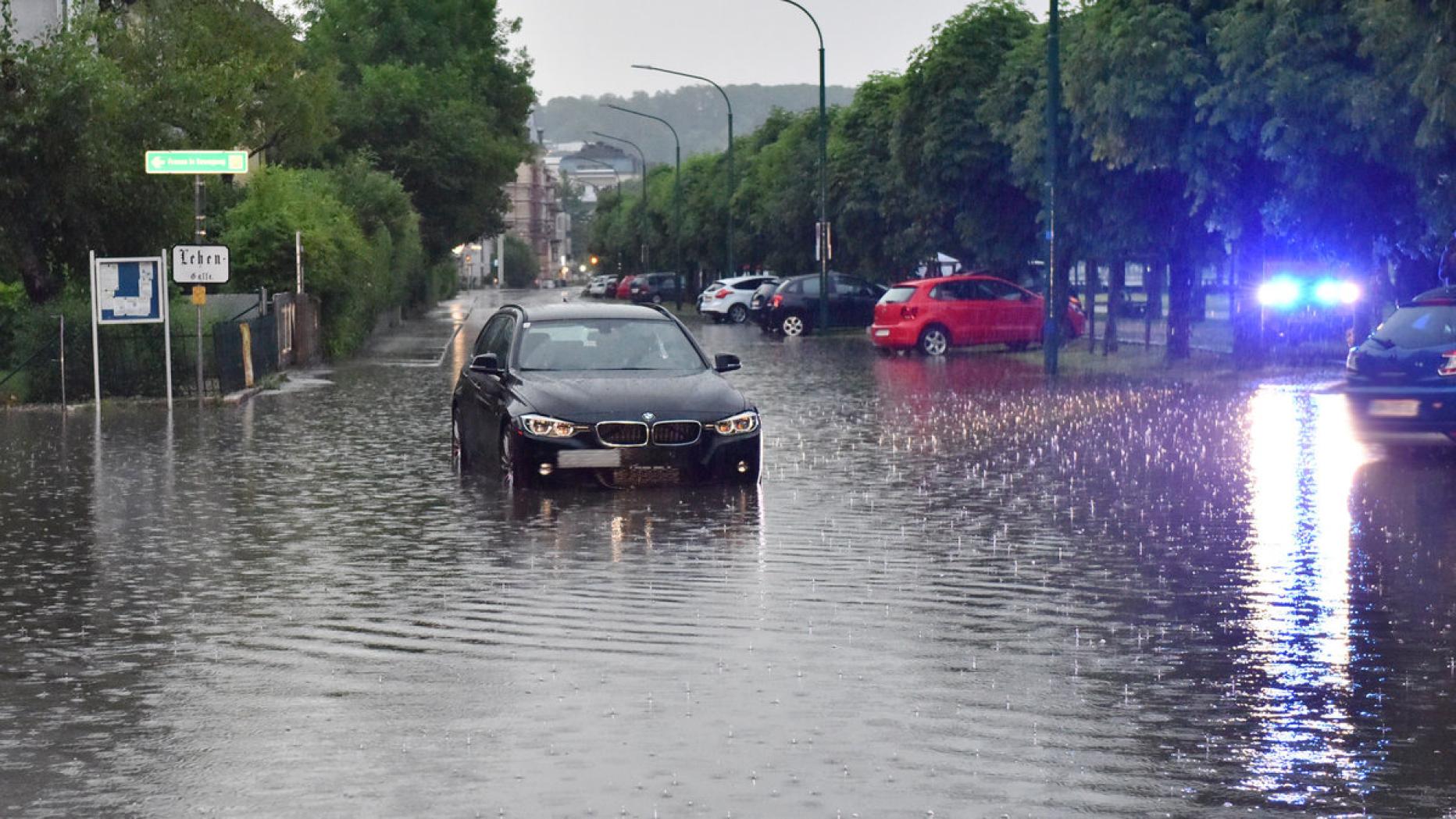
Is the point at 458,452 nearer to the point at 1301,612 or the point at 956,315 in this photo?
the point at 1301,612

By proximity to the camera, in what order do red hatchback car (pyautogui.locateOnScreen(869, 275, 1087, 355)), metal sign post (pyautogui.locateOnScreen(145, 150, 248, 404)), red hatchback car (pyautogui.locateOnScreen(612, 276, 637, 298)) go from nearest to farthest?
metal sign post (pyautogui.locateOnScreen(145, 150, 248, 404))
red hatchback car (pyautogui.locateOnScreen(869, 275, 1087, 355))
red hatchback car (pyautogui.locateOnScreen(612, 276, 637, 298))

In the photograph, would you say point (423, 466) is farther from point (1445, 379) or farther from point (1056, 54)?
point (1056, 54)

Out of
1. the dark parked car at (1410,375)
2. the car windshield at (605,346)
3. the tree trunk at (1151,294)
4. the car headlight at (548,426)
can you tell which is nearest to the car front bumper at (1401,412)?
the dark parked car at (1410,375)

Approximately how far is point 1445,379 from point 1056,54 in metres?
16.1

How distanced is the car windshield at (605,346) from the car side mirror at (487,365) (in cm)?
19

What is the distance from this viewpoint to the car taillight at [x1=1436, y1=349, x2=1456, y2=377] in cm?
1755

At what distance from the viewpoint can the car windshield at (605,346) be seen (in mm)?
16531

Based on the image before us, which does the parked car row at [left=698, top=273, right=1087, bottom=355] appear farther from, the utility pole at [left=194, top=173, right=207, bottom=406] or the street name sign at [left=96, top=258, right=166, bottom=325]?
the street name sign at [left=96, top=258, right=166, bottom=325]

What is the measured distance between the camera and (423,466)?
58.6 ft

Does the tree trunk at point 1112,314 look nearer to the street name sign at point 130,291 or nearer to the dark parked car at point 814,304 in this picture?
the dark parked car at point 814,304

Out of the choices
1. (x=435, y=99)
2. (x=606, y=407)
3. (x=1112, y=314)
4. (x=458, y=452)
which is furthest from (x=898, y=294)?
(x=435, y=99)

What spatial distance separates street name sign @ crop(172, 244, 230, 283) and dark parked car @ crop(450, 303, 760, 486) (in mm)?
10858

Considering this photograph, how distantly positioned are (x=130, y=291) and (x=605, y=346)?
39.3 ft

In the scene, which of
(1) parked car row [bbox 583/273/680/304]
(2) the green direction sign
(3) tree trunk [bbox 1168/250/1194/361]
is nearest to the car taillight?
(2) the green direction sign
